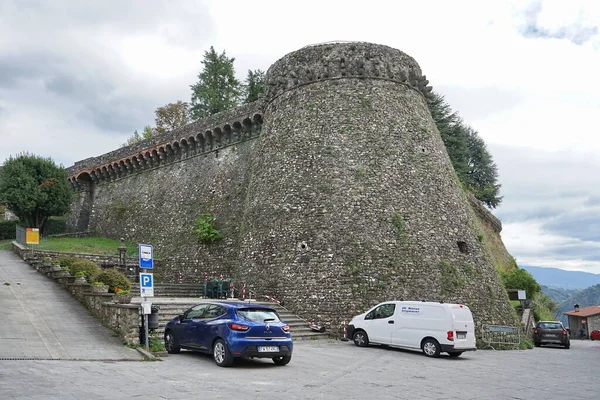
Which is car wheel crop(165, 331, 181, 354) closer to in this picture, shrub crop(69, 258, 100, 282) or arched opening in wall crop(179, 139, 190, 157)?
shrub crop(69, 258, 100, 282)

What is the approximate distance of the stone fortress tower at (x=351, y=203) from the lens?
1938 cm

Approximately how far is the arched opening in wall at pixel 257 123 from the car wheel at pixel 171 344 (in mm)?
16161

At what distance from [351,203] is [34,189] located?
25.8m

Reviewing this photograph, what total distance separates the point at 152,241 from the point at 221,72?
23799 mm

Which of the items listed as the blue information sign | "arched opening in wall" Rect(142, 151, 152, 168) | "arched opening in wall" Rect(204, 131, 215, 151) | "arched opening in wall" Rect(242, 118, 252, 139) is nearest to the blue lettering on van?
the blue information sign

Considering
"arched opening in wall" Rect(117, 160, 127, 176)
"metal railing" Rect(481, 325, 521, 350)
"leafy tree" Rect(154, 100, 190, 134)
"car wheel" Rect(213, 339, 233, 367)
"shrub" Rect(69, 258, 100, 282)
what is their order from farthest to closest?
"leafy tree" Rect(154, 100, 190, 134) → "arched opening in wall" Rect(117, 160, 127, 176) → "metal railing" Rect(481, 325, 521, 350) → "shrub" Rect(69, 258, 100, 282) → "car wheel" Rect(213, 339, 233, 367)

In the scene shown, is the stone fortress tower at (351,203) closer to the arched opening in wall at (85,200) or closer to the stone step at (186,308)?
the stone step at (186,308)

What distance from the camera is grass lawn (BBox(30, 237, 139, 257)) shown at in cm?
3003

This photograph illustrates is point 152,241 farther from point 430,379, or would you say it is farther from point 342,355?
point 430,379

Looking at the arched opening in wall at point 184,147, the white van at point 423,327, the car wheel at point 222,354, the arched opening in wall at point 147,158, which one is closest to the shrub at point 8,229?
the arched opening in wall at point 147,158

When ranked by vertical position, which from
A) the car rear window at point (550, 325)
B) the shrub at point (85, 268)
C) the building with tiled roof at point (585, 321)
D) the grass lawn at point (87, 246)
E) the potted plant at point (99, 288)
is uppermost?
the grass lawn at point (87, 246)

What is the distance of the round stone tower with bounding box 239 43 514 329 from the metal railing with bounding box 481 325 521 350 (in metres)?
0.52

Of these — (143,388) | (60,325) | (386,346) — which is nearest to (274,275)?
(386,346)

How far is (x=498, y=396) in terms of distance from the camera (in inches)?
345
